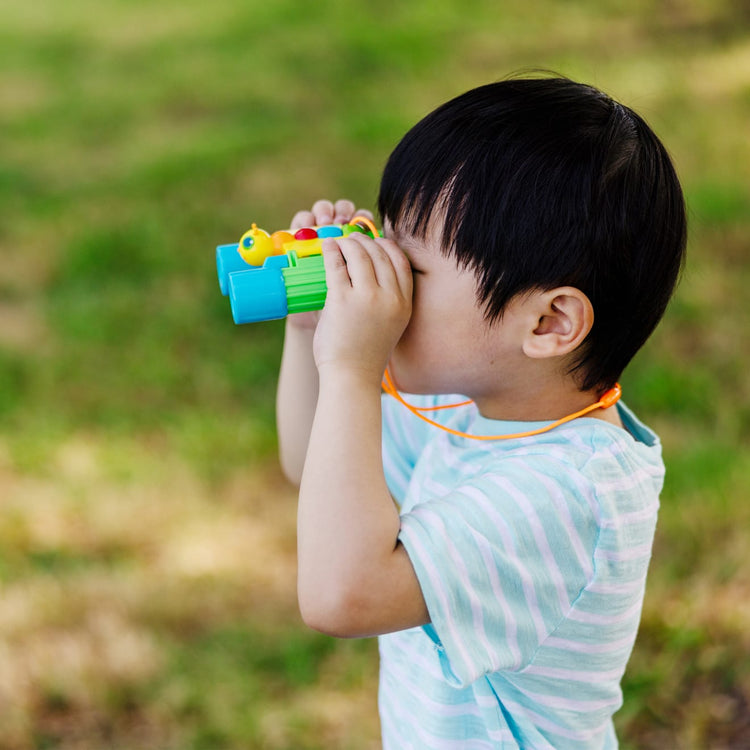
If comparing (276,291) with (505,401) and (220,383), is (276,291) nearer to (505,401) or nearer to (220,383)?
(505,401)

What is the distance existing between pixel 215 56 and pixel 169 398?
4.02 metres

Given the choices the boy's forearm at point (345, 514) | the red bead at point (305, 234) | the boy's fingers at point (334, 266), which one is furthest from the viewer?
the red bead at point (305, 234)

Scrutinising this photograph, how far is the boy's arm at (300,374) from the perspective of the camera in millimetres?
1386

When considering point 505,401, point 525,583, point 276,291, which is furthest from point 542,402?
point 276,291

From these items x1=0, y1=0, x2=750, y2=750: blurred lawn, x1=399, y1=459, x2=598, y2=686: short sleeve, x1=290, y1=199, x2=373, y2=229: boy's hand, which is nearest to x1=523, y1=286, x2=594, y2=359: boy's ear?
x1=399, y1=459, x2=598, y2=686: short sleeve

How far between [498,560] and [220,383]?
216 centimetres

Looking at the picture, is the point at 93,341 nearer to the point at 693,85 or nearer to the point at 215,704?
the point at 215,704

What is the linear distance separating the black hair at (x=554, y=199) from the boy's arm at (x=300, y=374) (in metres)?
0.27

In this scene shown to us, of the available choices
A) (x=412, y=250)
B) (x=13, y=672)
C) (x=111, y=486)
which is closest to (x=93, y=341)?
(x=111, y=486)

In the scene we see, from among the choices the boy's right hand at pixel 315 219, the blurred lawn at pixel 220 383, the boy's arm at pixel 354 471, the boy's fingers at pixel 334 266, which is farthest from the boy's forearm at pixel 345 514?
the blurred lawn at pixel 220 383

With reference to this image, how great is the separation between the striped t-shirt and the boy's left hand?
181 mm

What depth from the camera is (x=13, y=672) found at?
1987 mm

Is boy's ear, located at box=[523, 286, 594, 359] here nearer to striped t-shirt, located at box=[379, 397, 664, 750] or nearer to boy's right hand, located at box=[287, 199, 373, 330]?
striped t-shirt, located at box=[379, 397, 664, 750]

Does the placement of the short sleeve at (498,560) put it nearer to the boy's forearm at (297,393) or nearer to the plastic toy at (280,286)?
the plastic toy at (280,286)
